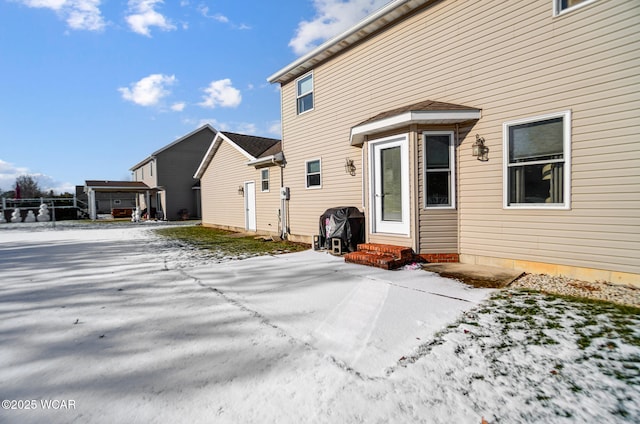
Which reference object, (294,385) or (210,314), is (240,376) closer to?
(294,385)

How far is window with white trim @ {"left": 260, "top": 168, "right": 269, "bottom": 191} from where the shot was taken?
38.1 feet

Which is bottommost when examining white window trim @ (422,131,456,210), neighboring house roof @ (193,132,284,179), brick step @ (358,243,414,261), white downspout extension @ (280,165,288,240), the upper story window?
brick step @ (358,243,414,261)

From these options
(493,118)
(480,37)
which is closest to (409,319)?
(493,118)

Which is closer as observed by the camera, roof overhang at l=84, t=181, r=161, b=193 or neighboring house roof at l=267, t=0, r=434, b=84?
neighboring house roof at l=267, t=0, r=434, b=84

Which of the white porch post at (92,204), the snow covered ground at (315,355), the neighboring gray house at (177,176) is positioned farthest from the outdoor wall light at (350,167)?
the white porch post at (92,204)

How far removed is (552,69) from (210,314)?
6.09 m

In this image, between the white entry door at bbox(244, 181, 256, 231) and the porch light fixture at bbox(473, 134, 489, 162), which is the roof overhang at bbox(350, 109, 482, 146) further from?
the white entry door at bbox(244, 181, 256, 231)

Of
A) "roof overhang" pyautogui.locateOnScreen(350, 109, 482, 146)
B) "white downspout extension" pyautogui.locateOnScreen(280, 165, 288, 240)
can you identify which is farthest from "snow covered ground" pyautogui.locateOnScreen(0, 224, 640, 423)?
"white downspout extension" pyautogui.locateOnScreen(280, 165, 288, 240)

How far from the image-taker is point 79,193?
133ft

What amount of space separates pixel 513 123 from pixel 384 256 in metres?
3.20

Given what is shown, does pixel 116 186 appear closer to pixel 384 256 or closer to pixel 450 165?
pixel 384 256

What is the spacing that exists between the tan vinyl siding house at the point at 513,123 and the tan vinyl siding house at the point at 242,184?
14.4 ft

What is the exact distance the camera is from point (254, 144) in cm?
1382

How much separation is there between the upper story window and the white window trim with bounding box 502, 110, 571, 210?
5.80 metres
